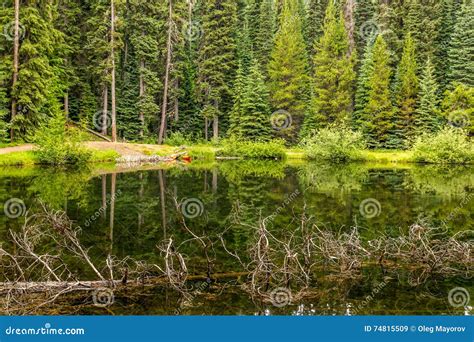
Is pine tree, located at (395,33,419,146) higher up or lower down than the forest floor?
higher up

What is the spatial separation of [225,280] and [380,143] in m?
42.4

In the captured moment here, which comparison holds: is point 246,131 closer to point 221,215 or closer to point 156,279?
point 221,215

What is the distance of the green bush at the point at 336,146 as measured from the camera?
40156 millimetres

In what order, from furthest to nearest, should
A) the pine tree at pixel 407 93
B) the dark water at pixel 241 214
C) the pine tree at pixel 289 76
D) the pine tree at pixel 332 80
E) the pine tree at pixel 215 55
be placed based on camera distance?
the pine tree at pixel 289 76
the pine tree at pixel 215 55
the pine tree at pixel 332 80
the pine tree at pixel 407 93
the dark water at pixel 241 214

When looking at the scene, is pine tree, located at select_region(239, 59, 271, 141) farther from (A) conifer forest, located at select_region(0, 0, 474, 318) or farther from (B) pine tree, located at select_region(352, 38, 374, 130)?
(B) pine tree, located at select_region(352, 38, 374, 130)

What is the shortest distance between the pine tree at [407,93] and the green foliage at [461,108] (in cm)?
332

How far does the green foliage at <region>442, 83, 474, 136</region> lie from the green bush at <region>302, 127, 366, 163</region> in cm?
1051

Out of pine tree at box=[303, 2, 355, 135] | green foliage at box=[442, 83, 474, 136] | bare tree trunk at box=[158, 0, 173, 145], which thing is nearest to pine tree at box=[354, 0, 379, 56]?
pine tree at box=[303, 2, 355, 135]

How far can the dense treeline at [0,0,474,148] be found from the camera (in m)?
46.7

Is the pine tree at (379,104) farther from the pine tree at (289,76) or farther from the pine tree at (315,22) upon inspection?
the pine tree at (315,22)

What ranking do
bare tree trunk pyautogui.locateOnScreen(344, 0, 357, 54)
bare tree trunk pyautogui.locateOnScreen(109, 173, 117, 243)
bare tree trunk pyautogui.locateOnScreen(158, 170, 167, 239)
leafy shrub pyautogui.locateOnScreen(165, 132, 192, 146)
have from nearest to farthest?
bare tree trunk pyautogui.locateOnScreen(109, 173, 117, 243) < bare tree trunk pyautogui.locateOnScreen(158, 170, 167, 239) < leafy shrub pyautogui.locateOnScreen(165, 132, 192, 146) < bare tree trunk pyautogui.locateOnScreen(344, 0, 357, 54)

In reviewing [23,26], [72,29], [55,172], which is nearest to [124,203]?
[55,172]

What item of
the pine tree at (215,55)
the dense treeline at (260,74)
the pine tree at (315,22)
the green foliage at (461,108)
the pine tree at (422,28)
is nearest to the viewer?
the green foliage at (461,108)

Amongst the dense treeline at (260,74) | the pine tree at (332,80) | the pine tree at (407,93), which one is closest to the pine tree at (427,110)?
the dense treeline at (260,74)
